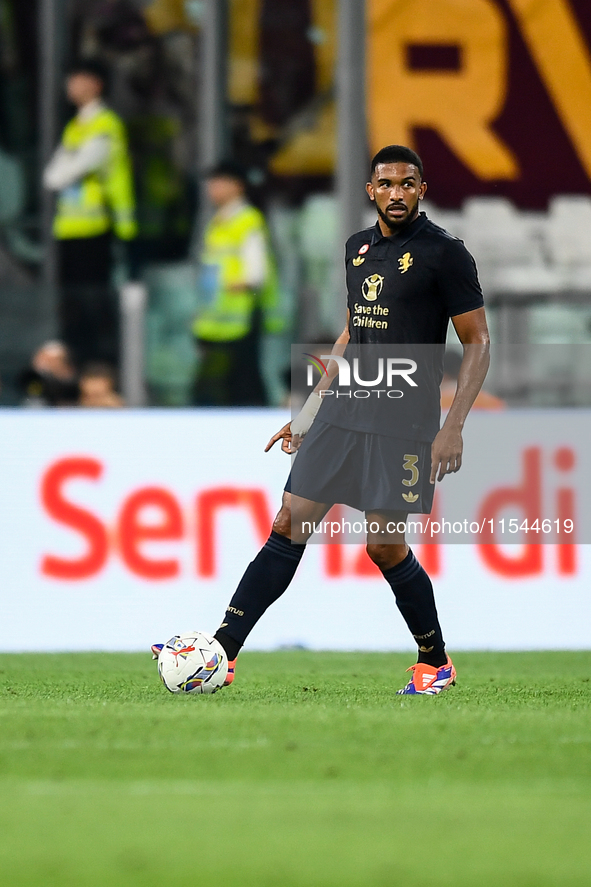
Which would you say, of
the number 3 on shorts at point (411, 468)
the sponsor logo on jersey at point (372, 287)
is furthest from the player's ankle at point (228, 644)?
the sponsor logo on jersey at point (372, 287)

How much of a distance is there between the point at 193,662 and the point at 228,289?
547 cm

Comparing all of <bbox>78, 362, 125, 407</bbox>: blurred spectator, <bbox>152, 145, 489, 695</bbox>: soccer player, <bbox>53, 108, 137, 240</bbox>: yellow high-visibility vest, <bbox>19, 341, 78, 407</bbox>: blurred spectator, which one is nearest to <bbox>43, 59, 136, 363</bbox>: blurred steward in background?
<bbox>53, 108, 137, 240</bbox>: yellow high-visibility vest

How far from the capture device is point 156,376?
435 inches

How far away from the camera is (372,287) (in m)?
6.33

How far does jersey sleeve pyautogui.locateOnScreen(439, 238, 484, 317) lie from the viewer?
623 cm

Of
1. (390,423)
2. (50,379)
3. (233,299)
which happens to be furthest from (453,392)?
(390,423)

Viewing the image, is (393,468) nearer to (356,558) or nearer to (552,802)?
(552,802)

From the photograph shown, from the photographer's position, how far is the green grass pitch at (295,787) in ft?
12.3

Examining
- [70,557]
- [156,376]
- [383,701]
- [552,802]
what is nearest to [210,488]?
[70,557]

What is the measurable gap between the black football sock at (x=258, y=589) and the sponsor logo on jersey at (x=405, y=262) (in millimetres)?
1063

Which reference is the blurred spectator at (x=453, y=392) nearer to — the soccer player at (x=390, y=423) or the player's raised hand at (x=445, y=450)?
the soccer player at (x=390, y=423)

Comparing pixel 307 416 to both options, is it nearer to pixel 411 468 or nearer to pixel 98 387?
pixel 411 468

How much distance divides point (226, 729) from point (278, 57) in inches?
367

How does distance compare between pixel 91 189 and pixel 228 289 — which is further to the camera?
pixel 91 189
